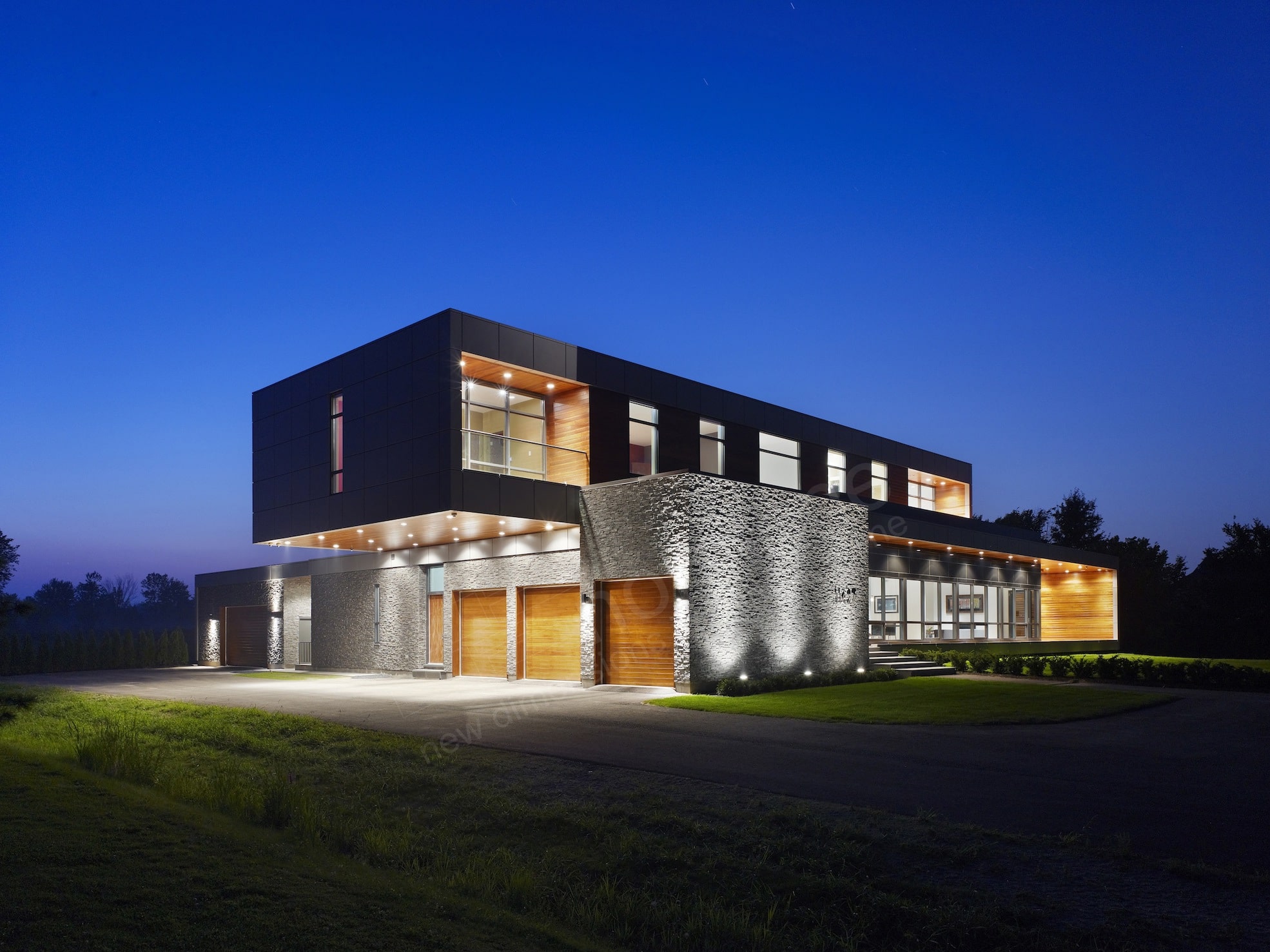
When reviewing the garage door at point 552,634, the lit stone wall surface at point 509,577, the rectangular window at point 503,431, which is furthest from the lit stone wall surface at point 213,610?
the rectangular window at point 503,431

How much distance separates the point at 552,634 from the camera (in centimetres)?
2172

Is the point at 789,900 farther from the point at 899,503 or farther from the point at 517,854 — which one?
the point at 899,503

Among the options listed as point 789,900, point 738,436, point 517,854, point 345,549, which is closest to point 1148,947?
point 789,900

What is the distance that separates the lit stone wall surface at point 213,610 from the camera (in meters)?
34.1

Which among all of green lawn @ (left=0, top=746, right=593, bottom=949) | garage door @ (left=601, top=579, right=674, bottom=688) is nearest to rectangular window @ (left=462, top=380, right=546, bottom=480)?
garage door @ (left=601, top=579, right=674, bottom=688)

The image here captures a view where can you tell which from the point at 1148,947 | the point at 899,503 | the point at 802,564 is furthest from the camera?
the point at 899,503

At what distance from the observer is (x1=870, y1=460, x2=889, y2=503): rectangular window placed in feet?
111

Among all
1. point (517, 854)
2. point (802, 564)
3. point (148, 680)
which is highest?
point (802, 564)

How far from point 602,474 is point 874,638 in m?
10.9

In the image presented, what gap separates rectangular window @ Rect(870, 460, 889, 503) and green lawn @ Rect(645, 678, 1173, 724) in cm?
1411

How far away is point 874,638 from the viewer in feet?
89.8

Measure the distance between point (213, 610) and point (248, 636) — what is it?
285 centimetres

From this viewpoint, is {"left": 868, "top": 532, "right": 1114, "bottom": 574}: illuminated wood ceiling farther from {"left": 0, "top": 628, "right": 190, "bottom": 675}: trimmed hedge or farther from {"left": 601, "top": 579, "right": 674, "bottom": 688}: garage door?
{"left": 0, "top": 628, "right": 190, "bottom": 675}: trimmed hedge

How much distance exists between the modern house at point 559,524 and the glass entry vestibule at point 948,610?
0.14 m
